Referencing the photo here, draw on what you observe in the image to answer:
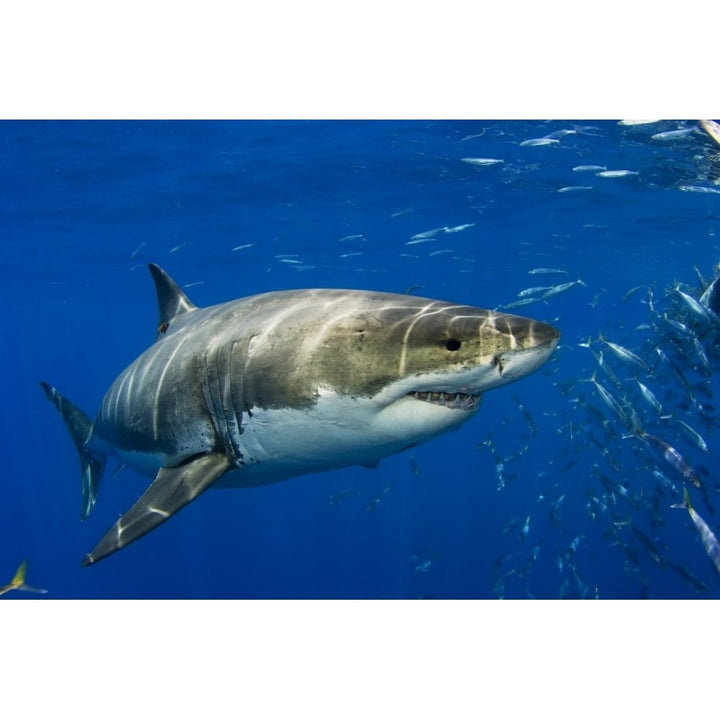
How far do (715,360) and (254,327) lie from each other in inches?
336

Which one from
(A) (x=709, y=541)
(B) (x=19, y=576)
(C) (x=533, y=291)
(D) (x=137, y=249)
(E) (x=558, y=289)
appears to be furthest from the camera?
(D) (x=137, y=249)

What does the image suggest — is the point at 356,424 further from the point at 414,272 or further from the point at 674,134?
the point at 414,272

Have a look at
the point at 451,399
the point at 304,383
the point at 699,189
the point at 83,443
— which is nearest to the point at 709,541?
the point at 451,399

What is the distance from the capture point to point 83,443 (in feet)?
25.7

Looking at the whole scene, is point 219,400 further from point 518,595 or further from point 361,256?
point 361,256

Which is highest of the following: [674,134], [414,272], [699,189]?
[674,134]

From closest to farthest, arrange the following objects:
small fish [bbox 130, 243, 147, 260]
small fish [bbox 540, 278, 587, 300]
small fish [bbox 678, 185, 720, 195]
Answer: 1. small fish [bbox 540, 278, 587, 300]
2. small fish [bbox 678, 185, 720, 195]
3. small fish [bbox 130, 243, 147, 260]

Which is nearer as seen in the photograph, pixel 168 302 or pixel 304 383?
pixel 304 383

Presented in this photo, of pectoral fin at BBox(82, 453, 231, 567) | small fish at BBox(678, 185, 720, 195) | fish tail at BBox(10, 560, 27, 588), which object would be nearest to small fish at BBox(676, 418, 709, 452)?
pectoral fin at BBox(82, 453, 231, 567)

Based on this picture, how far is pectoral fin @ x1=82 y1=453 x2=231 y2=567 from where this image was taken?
12.2ft

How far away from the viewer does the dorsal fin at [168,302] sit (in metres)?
6.17

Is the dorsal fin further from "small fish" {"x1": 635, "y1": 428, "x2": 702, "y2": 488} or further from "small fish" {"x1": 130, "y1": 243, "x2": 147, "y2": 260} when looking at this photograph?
"small fish" {"x1": 130, "y1": 243, "x2": 147, "y2": 260}

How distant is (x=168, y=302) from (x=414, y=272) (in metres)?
28.8

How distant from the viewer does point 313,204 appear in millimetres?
20562
